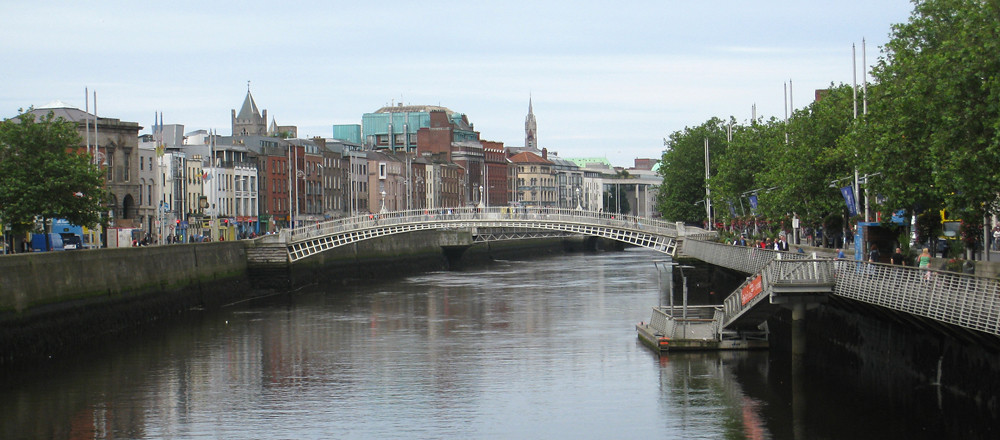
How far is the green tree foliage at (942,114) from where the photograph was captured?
2680 centimetres

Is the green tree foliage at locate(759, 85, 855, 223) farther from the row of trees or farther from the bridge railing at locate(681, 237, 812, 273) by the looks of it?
the bridge railing at locate(681, 237, 812, 273)

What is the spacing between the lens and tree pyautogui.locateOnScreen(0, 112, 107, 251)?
151 feet

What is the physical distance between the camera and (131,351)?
39094 millimetres

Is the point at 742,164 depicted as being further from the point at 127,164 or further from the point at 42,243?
the point at 42,243

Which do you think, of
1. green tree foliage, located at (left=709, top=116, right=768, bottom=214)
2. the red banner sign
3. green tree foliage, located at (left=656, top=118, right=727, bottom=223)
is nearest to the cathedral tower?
green tree foliage, located at (left=656, top=118, right=727, bottom=223)

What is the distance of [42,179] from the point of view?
4638cm

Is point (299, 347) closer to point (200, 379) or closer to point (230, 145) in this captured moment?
point (200, 379)

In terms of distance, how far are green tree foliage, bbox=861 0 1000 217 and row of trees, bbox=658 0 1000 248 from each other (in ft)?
0.09

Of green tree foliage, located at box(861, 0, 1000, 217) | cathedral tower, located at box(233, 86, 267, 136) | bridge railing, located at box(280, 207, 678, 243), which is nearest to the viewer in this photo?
green tree foliage, located at box(861, 0, 1000, 217)

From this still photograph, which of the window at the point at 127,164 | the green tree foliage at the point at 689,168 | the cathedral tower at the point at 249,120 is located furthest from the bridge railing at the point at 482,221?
the cathedral tower at the point at 249,120

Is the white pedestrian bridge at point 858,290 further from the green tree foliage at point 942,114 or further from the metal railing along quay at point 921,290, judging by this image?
the green tree foliage at point 942,114

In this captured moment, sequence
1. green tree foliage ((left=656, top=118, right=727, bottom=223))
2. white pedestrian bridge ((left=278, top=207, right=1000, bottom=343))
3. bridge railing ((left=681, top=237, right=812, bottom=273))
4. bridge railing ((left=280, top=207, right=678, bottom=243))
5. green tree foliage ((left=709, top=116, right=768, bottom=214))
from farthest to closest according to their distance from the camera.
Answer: green tree foliage ((left=656, top=118, right=727, bottom=223))
green tree foliage ((left=709, top=116, right=768, bottom=214))
bridge railing ((left=280, top=207, right=678, bottom=243))
bridge railing ((left=681, top=237, right=812, bottom=273))
white pedestrian bridge ((left=278, top=207, right=1000, bottom=343))

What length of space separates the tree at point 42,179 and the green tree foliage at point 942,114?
26185 millimetres

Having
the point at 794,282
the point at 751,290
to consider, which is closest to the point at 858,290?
the point at 794,282
